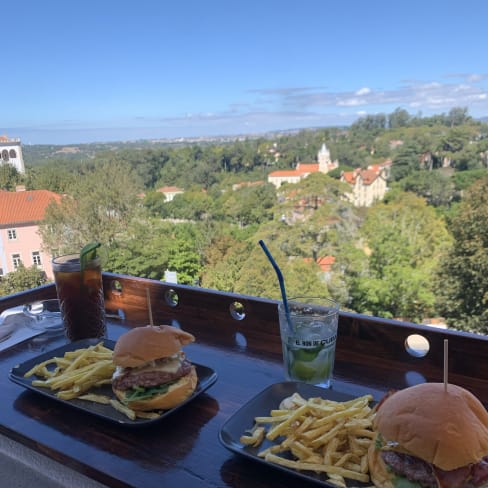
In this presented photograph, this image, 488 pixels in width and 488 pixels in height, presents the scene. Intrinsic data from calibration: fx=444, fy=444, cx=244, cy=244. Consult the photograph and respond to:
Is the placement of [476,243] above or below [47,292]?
below

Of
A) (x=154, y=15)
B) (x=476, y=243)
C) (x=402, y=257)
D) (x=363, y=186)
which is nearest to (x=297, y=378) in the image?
(x=476, y=243)

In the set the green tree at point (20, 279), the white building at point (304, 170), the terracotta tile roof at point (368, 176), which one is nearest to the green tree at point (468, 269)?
the terracotta tile roof at point (368, 176)

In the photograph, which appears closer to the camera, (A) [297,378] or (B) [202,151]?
(A) [297,378]

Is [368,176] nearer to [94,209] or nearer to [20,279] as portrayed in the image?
[94,209]

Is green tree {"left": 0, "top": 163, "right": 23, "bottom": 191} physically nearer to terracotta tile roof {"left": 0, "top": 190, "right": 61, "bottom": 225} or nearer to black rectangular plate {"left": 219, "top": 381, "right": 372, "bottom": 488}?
terracotta tile roof {"left": 0, "top": 190, "right": 61, "bottom": 225}

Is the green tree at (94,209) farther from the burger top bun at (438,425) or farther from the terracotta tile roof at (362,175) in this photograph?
the burger top bun at (438,425)

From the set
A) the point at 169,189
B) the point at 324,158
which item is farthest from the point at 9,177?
the point at 324,158

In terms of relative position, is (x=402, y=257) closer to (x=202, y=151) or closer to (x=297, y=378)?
(x=202, y=151)
